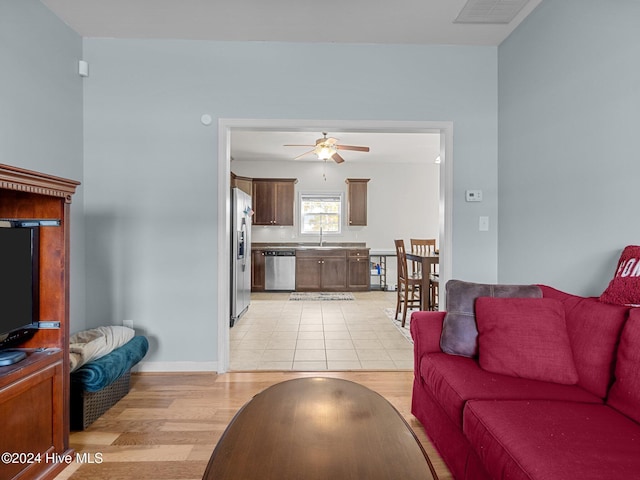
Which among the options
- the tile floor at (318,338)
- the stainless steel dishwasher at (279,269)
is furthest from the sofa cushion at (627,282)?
the stainless steel dishwasher at (279,269)

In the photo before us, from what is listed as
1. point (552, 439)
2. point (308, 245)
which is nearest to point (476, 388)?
point (552, 439)

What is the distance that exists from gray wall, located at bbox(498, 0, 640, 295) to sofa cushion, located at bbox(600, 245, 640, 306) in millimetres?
217

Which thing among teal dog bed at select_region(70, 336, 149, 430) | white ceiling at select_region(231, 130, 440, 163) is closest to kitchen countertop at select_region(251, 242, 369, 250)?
white ceiling at select_region(231, 130, 440, 163)

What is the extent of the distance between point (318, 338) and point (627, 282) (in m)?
2.83

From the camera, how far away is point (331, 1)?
2434 mm

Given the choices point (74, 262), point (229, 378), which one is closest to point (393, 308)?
point (229, 378)

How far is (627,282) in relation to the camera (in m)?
1.54

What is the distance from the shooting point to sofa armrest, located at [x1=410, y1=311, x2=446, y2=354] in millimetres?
1998

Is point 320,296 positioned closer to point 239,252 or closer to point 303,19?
point 239,252

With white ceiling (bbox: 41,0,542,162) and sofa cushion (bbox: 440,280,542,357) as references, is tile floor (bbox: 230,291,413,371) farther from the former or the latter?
white ceiling (bbox: 41,0,542,162)

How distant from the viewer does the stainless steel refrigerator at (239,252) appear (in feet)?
14.3

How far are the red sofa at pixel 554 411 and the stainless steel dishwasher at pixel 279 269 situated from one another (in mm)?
5133

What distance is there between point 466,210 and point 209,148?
2.26m

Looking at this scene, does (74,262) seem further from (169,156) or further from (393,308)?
(393,308)
